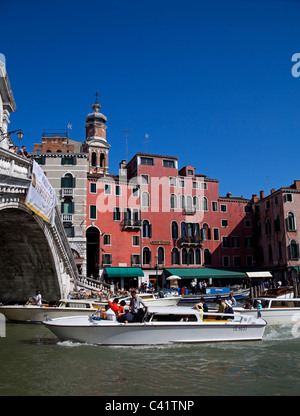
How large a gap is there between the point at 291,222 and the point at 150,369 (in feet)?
97.7

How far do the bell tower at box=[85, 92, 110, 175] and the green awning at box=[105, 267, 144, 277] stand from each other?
16556 millimetres

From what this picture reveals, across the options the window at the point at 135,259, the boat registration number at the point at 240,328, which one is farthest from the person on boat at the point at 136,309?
the window at the point at 135,259

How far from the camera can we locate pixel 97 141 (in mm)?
47438

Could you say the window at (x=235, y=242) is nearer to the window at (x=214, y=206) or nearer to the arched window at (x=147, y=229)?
the window at (x=214, y=206)

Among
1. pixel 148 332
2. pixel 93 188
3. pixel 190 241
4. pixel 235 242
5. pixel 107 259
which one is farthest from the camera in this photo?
pixel 235 242

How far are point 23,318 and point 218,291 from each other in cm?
1610

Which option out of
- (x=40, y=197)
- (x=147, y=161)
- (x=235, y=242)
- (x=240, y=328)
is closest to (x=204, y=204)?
(x=235, y=242)

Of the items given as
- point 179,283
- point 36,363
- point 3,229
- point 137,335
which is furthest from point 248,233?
point 36,363

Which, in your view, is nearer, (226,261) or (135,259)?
(135,259)

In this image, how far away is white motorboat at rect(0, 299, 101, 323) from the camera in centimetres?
1694

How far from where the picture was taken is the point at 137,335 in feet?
37.0

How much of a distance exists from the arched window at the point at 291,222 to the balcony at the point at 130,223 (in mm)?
14283

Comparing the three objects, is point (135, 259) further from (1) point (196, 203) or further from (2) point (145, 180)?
(1) point (196, 203)
